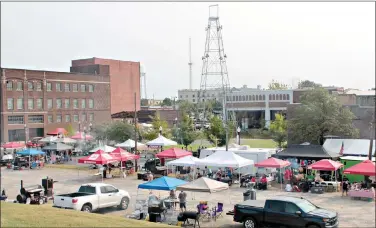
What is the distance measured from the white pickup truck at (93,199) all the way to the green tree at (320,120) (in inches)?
823

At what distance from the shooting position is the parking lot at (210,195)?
17.3 metres

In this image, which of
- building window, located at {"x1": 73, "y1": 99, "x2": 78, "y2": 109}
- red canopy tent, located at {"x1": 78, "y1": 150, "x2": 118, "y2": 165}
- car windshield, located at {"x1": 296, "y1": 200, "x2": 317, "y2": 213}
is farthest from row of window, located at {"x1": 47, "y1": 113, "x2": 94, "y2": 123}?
car windshield, located at {"x1": 296, "y1": 200, "x2": 317, "y2": 213}

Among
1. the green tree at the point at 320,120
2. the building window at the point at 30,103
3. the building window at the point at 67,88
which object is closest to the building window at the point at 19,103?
the building window at the point at 30,103

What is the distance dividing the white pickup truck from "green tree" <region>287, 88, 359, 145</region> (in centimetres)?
2091

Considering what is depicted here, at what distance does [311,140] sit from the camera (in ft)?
123

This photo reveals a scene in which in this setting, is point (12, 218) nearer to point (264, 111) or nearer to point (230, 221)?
point (230, 221)

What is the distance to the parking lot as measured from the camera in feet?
56.6

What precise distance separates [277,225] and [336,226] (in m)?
1.87

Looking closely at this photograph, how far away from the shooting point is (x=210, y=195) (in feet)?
76.9

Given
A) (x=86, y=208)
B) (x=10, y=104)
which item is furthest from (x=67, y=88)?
(x=86, y=208)

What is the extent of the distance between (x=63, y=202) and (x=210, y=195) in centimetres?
777

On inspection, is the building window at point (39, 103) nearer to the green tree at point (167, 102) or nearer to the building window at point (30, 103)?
the building window at point (30, 103)

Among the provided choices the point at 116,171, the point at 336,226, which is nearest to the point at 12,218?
the point at 336,226

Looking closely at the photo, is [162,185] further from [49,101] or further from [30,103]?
[49,101]
